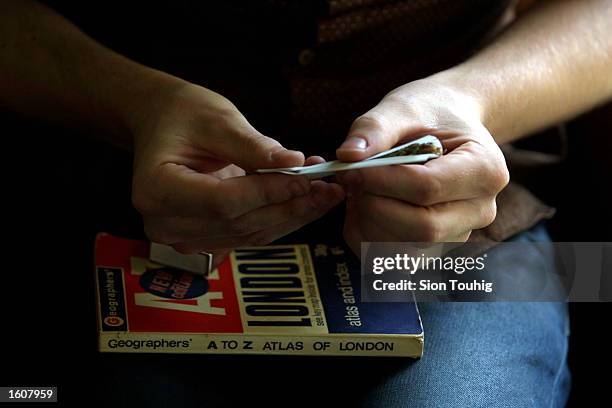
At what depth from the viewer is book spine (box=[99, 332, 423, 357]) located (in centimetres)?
68

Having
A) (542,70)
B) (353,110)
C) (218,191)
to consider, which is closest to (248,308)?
(218,191)

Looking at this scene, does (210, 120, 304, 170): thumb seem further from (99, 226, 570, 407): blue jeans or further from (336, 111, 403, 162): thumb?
(99, 226, 570, 407): blue jeans

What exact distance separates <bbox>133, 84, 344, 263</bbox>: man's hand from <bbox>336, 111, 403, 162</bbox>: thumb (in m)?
A: 0.04

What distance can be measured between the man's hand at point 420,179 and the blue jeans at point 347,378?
12cm

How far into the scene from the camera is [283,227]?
688 mm

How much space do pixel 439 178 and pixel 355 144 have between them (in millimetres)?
70

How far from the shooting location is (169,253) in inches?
30.1

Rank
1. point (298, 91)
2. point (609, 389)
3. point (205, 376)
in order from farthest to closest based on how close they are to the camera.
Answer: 1. point (609, 389)
2. point (298, 91)
3. point (205, 376)

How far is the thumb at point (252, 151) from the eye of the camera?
0.61 m

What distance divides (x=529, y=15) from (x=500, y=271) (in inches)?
11.2

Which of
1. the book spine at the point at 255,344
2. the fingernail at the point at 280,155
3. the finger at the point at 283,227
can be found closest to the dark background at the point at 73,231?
the book spine at the point at 255,344

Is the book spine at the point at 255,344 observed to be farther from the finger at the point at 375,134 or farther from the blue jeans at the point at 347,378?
the finger at the point at 375,134

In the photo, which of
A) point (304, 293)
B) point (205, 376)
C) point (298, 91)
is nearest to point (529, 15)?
point (298, 91)

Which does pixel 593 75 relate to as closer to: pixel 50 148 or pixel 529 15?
pixel 529 15
